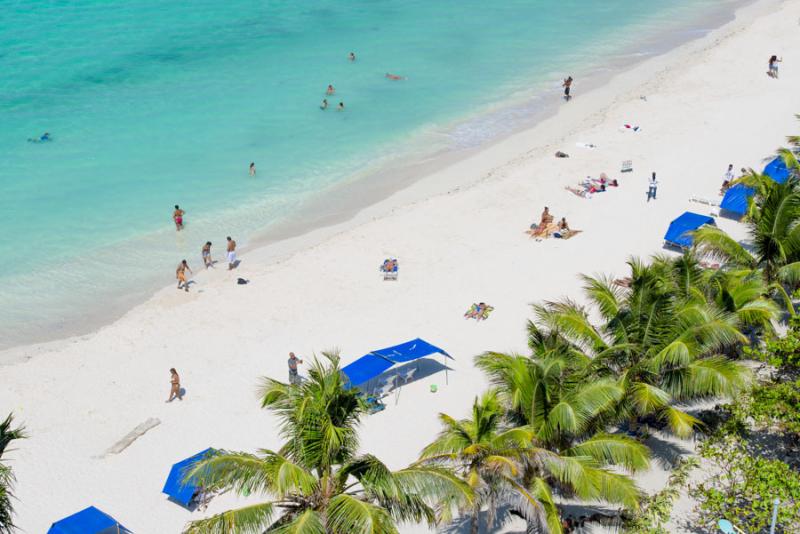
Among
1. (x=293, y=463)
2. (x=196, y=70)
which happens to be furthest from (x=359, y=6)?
(x=293, y=463)

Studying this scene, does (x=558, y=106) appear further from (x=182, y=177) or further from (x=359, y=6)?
(x=359, y=6)

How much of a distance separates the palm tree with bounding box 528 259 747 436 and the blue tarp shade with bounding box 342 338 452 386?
3.60 metres

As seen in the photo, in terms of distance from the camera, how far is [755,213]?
18.2 metres

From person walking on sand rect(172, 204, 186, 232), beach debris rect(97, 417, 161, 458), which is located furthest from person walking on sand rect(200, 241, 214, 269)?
beach debris rect(97, 417, 161, 458)

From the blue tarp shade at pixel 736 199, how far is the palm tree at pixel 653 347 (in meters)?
9.74

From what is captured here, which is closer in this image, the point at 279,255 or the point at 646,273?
the point at 646,273

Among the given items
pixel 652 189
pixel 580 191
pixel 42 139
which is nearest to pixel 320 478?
pixel 652 189

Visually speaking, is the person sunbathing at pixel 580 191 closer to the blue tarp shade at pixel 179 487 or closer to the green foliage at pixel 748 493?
the green foliage at pixel 748 493

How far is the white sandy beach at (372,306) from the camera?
16.1 metres

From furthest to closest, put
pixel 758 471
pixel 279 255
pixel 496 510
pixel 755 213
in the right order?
pixel 279 255 < pixel 755 213 < pixel 496 510 < pixel 758 471

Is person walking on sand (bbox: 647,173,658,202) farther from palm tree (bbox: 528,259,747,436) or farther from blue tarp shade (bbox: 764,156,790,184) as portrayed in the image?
palm tree (bbox: 528,259,747,436)

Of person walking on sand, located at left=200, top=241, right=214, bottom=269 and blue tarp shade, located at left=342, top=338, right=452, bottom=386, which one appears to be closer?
blue tarp shade, located at left=342, top=338, right=452, bottom=386

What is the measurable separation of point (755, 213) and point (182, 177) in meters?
20.3

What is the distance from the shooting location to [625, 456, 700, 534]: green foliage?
12.0m
